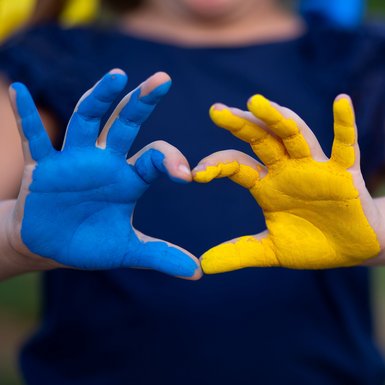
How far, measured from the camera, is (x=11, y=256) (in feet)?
2.30

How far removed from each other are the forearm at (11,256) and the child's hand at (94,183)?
0.06ft

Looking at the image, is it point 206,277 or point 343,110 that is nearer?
point 343,110

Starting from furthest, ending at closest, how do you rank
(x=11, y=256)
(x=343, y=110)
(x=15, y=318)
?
(x=15, y=318) < (x=11, y=256) < (x=343, y=110)

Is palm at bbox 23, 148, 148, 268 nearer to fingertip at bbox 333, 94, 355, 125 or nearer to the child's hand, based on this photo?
the child's hand

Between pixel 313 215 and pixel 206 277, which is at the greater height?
pixel 313 215

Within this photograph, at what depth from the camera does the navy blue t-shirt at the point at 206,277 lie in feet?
3.02

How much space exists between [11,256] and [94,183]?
137mm

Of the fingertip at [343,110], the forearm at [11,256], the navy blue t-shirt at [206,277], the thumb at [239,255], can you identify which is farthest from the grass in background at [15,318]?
the fingertip at [343,110]

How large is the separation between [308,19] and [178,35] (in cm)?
25

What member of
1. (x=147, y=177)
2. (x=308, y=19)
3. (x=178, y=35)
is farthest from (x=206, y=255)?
(x=308, y=19)

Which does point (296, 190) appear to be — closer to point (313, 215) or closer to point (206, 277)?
point (313, 215)

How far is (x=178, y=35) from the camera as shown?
1046 millimetres

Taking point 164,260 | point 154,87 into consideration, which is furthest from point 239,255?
point 154,87

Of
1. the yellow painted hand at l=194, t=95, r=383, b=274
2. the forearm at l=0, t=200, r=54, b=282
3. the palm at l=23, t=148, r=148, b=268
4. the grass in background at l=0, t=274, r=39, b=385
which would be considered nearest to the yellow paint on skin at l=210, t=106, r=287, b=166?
the yellow painted hand at l=194, t=95, r=383, b=274
